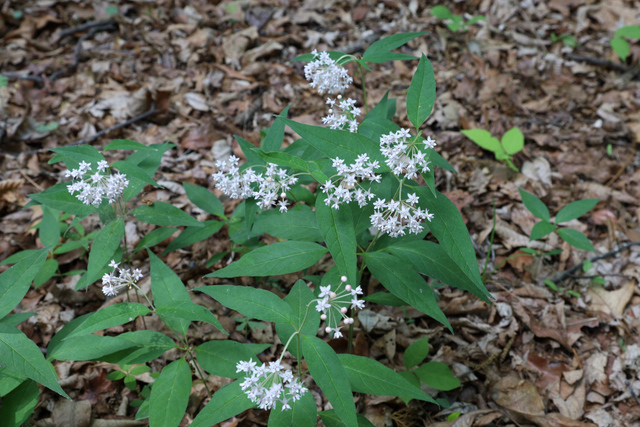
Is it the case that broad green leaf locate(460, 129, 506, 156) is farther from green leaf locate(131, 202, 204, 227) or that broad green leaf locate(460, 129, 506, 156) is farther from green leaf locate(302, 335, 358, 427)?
green leaf locate(302, 335, 358, 427)

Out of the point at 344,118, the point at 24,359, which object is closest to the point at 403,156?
the point at 344,118

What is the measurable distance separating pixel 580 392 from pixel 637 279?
1.43 m

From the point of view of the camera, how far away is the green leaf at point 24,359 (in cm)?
212

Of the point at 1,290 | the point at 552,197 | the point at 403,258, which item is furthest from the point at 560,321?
the point at 1,290

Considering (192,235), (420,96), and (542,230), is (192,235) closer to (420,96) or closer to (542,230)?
(420,96)

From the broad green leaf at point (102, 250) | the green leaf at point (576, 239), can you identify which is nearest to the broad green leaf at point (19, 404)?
the broad green leaf at point (102, 250)

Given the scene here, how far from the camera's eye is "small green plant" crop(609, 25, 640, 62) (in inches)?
238

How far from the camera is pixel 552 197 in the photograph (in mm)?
4758

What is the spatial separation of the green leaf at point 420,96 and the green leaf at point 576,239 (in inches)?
90.9

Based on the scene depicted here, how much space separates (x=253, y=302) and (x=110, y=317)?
800mm

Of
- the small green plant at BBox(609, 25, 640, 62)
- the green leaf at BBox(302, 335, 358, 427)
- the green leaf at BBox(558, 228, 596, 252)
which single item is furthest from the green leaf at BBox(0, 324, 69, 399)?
the small green plant at BBox(609, 25, 640, 62)

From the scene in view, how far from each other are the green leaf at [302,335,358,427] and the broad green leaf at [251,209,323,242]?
75cm

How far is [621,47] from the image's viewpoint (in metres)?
6.11

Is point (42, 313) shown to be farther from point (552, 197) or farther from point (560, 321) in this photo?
point (552, 197)
